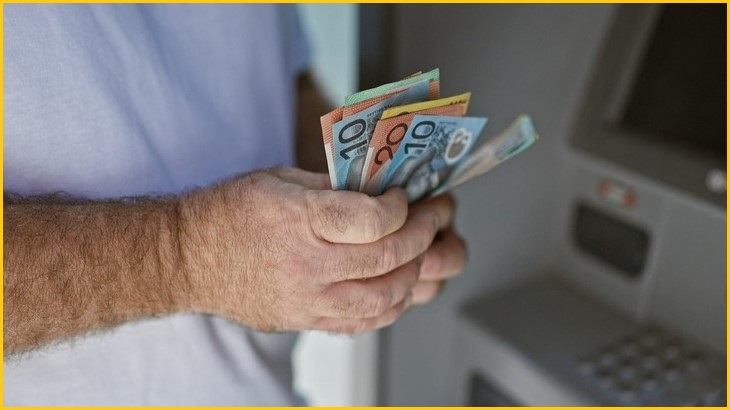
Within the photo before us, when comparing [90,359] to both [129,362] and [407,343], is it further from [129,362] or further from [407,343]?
[407,343]

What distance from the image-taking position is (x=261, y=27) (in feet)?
4.58

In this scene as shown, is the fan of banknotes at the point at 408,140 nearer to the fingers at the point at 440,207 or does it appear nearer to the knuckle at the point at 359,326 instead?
the fingers at the point at 440,207

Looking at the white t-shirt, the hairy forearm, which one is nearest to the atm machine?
the white t-shirt

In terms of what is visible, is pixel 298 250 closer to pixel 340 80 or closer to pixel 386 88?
pixel 386 88

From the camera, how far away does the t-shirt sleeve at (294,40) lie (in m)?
1.57

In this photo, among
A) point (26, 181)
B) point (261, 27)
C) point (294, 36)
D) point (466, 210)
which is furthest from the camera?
point (466, 210)

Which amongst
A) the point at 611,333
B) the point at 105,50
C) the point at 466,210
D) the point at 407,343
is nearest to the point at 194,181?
the point at 105,50

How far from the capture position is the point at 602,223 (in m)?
1.65

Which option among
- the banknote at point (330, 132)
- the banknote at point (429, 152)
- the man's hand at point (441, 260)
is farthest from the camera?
the man's hand at point (441, 260)

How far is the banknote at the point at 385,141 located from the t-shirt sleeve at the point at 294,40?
0.73m

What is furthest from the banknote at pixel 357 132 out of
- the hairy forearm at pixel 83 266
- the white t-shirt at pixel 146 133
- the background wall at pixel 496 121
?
the background wall at pixel 496 121

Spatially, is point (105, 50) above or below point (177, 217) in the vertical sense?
above

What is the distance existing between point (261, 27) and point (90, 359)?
69 cm

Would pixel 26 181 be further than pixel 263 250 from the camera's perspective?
Yes
